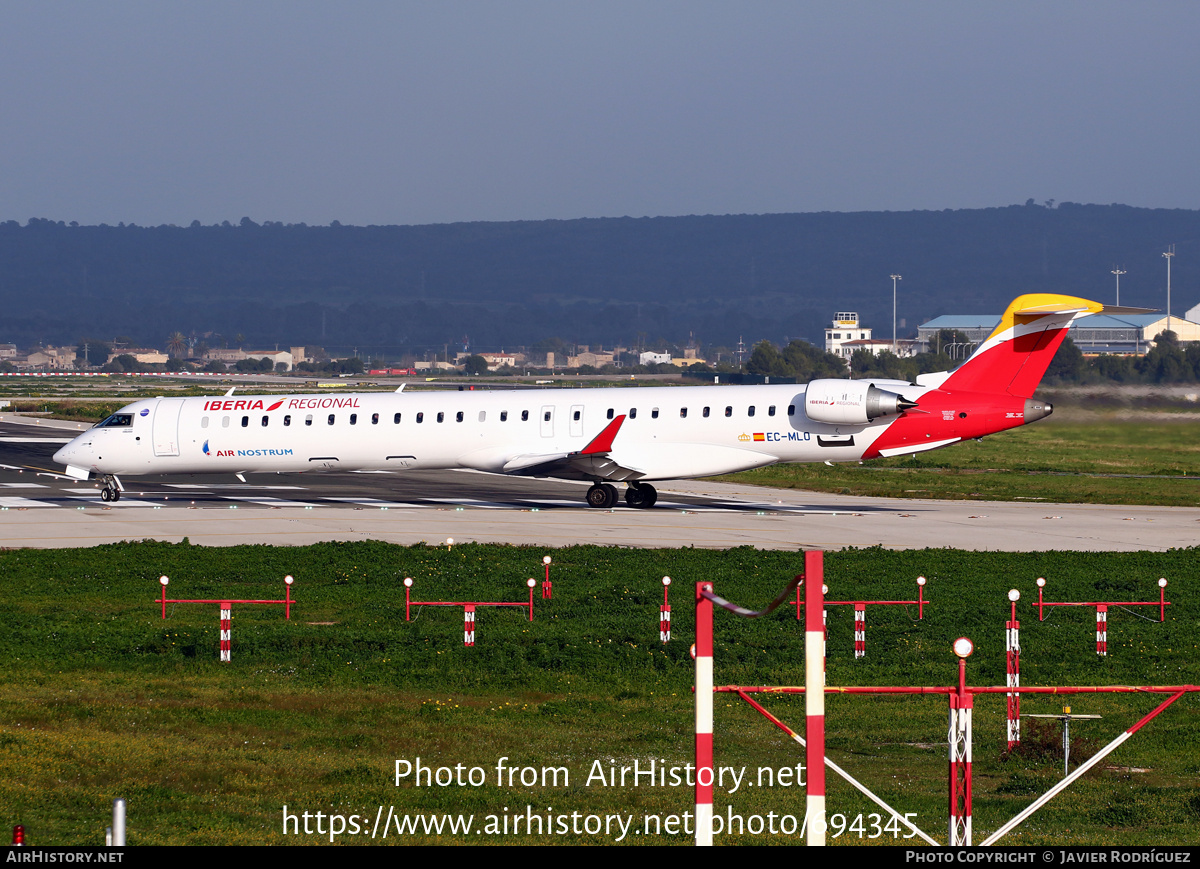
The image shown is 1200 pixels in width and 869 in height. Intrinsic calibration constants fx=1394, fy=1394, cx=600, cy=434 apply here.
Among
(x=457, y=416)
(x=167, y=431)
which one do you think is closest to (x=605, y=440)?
(x=457, y=416)

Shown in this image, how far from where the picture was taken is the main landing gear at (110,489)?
43.7 m

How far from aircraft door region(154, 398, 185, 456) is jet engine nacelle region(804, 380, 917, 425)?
19.4 meters

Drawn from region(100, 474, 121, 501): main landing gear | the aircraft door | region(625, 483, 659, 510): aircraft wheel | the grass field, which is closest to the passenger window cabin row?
the aircraft door

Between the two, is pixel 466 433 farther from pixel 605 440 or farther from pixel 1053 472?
pixel 1053 472

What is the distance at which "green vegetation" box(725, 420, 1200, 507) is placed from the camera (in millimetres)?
38875

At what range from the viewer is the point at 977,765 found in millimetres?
14398

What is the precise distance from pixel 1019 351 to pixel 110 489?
91.0 ft

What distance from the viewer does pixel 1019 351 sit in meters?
37.3

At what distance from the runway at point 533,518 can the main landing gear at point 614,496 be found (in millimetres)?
380

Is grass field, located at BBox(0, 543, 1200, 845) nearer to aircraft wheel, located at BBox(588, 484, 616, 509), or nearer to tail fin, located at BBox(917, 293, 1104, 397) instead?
tail fin, located at BBox(917, 293, 1104, 397)

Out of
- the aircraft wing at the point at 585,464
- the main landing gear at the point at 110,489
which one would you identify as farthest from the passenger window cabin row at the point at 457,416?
the main landing gear at the point at 110,489

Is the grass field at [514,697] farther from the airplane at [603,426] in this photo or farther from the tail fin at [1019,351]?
the airplane at [603,426]

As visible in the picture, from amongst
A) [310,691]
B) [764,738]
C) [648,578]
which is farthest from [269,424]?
[764,738]
